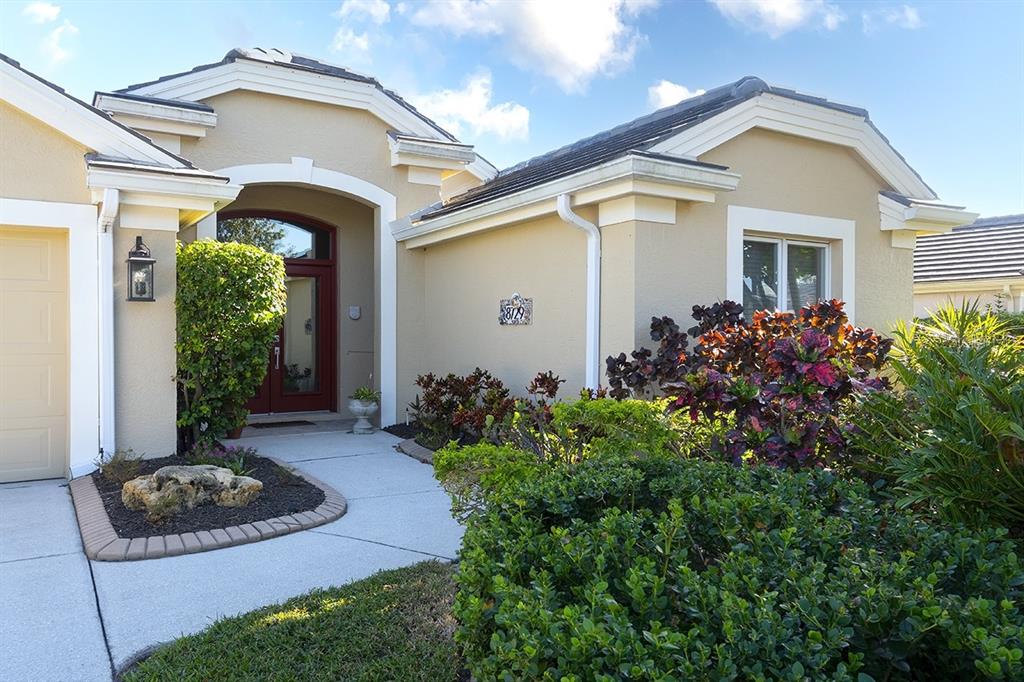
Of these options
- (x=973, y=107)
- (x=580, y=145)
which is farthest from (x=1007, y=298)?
(x=580, y=145)

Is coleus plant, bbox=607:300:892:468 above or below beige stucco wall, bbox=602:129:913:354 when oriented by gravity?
below

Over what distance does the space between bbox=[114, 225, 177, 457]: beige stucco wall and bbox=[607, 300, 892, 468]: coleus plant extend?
15.8 ft

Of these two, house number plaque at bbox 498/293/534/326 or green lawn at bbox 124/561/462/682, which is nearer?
green lawn at bbox 124/561/462/682

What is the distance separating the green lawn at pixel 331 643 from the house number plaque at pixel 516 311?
486 cm

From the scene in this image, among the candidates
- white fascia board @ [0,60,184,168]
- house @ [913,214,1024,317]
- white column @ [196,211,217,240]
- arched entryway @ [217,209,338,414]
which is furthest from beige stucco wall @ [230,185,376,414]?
house @ [913,214,1024,317]

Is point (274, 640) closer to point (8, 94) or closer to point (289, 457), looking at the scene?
point (289, 457)

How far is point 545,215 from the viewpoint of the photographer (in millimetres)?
8156

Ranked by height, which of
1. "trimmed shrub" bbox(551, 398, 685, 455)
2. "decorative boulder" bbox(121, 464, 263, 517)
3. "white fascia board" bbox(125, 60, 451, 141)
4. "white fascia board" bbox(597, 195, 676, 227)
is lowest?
"decorative boulder" bbox(121, 464, 263, 517)

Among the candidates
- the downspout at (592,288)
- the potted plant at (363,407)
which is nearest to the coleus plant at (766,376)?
the downspout at (592,288)

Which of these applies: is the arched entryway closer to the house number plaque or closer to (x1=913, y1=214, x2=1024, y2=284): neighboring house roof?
the house number plaque

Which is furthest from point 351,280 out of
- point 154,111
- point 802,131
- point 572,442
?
point 572,442

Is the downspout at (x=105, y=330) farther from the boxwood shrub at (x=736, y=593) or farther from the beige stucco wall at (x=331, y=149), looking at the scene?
the boxwood shrub at (x=736, y=593)

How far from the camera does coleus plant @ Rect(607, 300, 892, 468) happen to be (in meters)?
4.89

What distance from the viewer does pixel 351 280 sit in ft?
39.9
